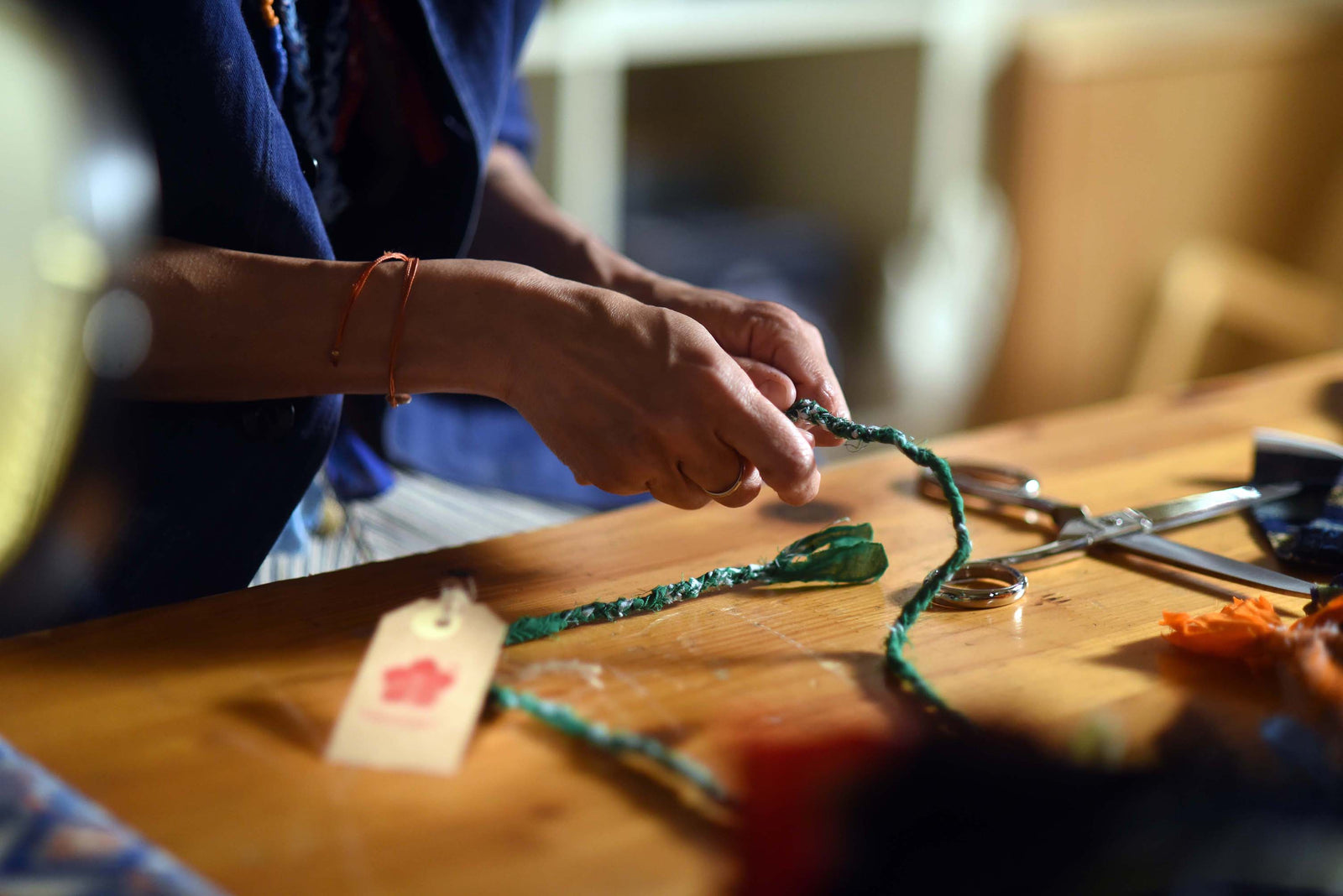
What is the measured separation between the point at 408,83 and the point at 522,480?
0.33m

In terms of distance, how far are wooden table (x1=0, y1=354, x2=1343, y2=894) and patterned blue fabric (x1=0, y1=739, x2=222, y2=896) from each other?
0.01 metres

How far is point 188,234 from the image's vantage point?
61 cm

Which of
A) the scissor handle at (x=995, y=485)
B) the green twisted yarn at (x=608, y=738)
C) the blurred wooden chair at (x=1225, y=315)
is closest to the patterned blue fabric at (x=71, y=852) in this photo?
the green twisted yarn at (x=608, y=738)

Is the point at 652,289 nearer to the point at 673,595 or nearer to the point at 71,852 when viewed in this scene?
the point at 673,595

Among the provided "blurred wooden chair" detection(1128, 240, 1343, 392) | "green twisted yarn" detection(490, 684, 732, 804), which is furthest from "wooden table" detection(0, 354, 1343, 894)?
"blurred wooden chair" detection(1128, 240, 1343, 392)

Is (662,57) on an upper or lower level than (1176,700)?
upper

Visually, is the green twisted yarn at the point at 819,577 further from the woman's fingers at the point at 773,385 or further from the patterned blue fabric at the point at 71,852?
the patterned blue fabric at the point at 71,852

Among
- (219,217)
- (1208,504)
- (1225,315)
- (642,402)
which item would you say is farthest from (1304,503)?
(1225,315)

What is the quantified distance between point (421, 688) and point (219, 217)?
31 centimetres

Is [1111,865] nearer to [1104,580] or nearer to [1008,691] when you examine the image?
[1008,691]

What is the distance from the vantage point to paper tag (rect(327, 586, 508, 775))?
42cm

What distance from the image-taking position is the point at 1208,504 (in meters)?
0.66

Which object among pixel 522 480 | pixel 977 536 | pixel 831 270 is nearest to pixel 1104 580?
pixel 977 536

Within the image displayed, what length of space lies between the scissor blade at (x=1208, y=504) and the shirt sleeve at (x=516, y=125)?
0.64 m
